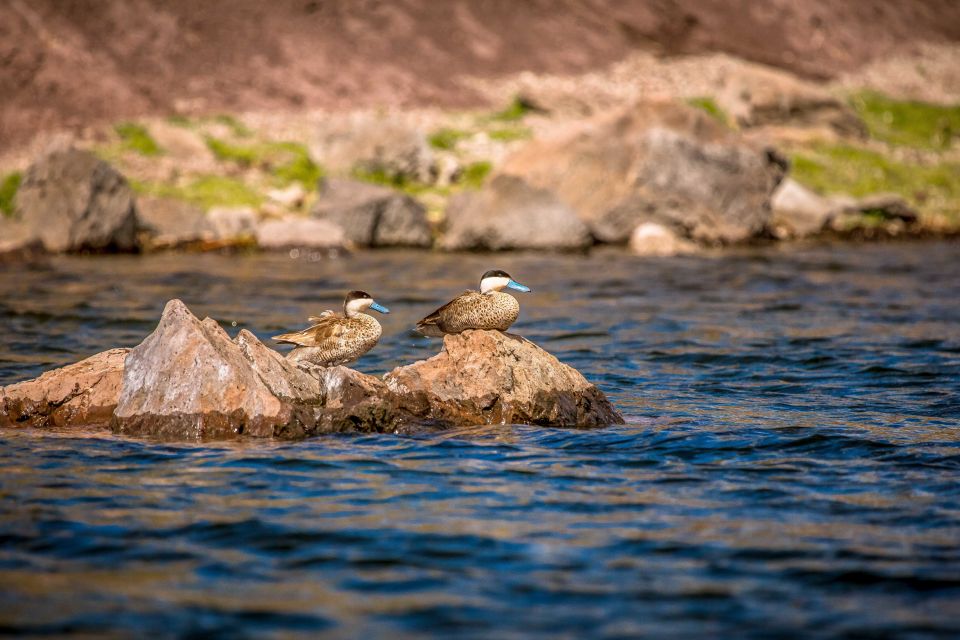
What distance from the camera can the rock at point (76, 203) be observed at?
93.7 feet

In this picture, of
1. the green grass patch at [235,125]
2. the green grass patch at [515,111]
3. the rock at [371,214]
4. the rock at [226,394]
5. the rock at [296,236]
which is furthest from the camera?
the green grass patch at [515,111]

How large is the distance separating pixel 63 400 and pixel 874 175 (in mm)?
33574

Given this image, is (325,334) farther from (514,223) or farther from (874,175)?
(874,175)

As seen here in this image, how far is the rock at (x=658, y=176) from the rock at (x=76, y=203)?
1000cm

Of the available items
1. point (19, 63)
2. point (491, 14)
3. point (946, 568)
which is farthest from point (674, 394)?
point (491, 14)

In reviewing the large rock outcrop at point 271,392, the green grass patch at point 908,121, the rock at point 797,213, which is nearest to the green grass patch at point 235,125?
the rock at point 797,213

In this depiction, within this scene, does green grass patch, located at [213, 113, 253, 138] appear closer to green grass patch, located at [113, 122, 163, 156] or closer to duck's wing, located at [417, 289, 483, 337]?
green grass patch, located at [113, 122, 163, 156]

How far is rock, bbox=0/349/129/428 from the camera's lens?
11.6 metres

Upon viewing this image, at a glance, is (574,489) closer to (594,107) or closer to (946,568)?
(946,568)

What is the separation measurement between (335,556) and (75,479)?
9.46ft

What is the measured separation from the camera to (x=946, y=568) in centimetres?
764

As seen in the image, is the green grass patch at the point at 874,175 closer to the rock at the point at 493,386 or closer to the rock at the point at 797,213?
the rock at the point at 797,213

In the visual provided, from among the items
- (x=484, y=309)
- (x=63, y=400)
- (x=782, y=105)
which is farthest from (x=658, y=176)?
(x=63, y=400)

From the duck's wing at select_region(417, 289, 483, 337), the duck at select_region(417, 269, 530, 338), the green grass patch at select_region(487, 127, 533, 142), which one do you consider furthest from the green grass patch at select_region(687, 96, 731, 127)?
the duck at select_region(417, 269, 530, 338)
